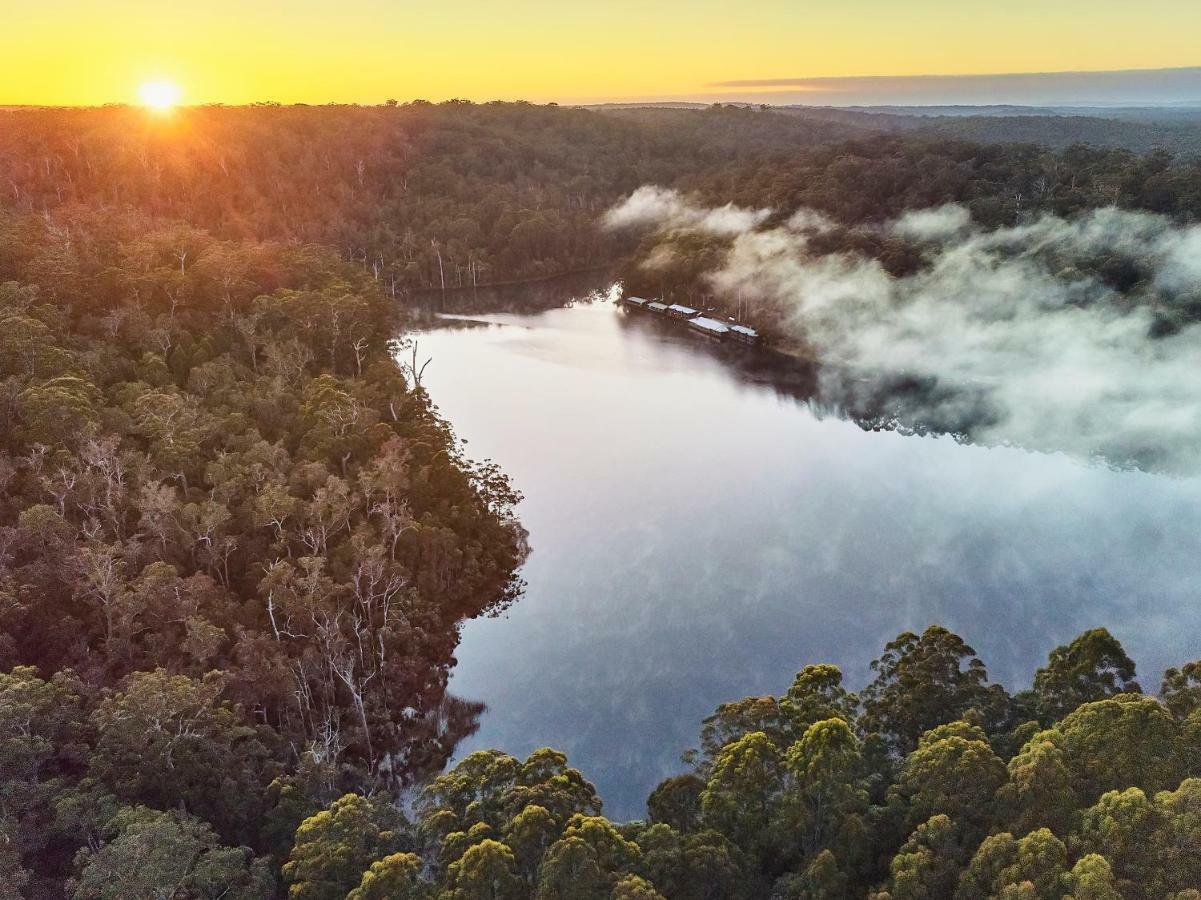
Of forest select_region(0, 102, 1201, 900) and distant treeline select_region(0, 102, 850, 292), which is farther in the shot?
distant treeline select_region(0, 102, 850, 292)

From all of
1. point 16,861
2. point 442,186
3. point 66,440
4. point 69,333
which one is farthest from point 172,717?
point 442,186

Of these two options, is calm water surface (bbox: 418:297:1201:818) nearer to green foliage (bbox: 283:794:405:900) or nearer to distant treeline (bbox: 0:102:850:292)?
green foliage (bbox: 283:794:405:900)

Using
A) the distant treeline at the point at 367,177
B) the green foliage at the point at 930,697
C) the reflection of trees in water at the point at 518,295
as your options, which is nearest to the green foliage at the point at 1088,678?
the green foliage at the point at 930,697

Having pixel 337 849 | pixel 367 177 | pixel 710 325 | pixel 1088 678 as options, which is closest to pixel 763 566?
pixel 1088 678

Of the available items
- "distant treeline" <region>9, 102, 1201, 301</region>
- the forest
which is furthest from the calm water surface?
"distant treeline" <region>9, 102, 1201, 301</region>

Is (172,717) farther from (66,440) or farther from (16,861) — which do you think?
(66,440)
